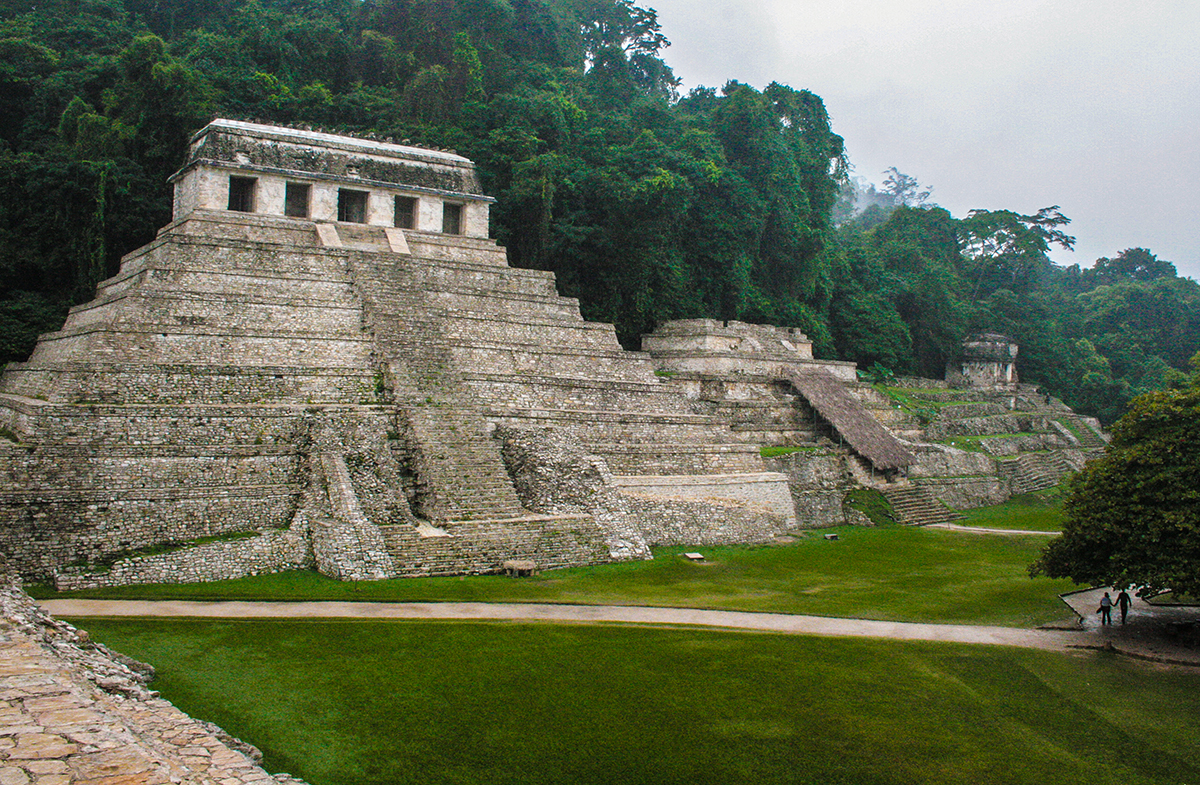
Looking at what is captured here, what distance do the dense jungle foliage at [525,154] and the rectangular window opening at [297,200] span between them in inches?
171

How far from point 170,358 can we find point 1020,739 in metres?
17.5

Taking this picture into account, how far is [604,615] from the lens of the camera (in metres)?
15.6

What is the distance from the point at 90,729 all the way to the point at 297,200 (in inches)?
892

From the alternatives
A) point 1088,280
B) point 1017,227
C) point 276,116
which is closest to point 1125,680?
point 276,116

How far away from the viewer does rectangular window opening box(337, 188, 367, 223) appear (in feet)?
95.1

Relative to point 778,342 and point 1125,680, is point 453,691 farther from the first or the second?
point 778,342

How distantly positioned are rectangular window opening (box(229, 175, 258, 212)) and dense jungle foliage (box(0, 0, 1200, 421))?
11.3 ft

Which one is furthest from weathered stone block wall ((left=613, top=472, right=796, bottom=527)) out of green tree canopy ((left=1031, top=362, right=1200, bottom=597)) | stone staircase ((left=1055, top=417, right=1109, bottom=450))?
stone staircase ((left=1055, top=417, right=1109, bottom=450))

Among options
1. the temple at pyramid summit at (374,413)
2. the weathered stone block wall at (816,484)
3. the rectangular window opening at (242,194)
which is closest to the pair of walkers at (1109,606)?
the temple at pyramid summit at (374,413)

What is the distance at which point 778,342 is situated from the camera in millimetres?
36750

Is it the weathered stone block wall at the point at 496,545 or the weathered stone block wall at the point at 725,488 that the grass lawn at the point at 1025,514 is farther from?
the weathered stone block wall at the point at 496,545

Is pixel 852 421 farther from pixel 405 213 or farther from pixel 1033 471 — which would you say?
pixel 405 213

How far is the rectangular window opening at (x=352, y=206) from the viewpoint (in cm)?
2900

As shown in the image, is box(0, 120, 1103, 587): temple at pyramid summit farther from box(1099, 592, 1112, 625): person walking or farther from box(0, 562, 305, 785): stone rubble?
box(1099, 592, 1112, 625): person walking
